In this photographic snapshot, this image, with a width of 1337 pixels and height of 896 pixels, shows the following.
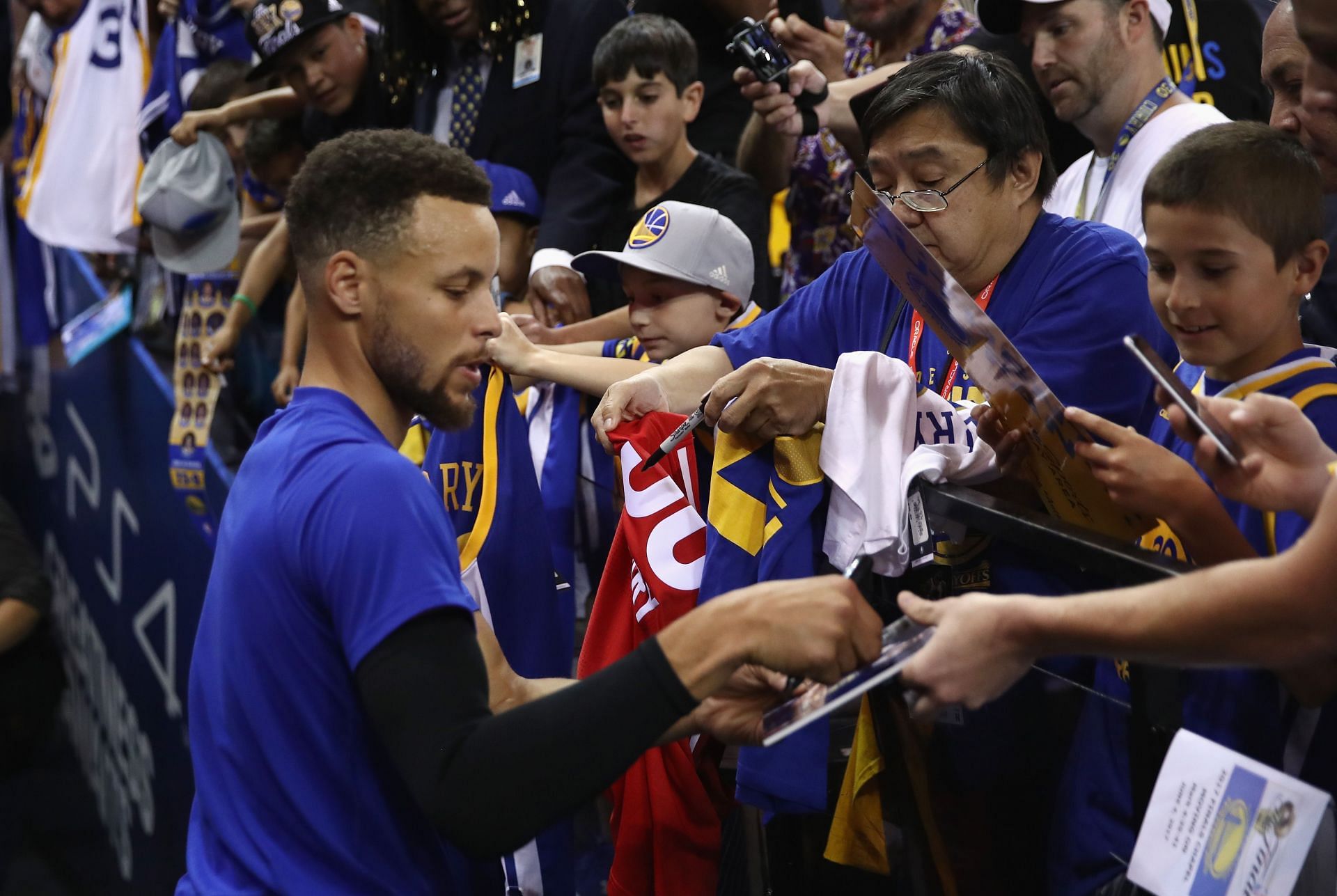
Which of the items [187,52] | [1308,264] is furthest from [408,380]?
[187,52]

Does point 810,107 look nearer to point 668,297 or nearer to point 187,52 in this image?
point 668,297

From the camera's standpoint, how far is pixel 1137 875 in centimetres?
144

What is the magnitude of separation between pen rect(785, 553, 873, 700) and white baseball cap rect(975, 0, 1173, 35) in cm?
176

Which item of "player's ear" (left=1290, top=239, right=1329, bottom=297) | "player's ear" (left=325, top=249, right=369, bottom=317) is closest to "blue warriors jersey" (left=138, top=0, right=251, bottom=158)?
"player's ear" (left=325, top=249, right=369, bottom=317)

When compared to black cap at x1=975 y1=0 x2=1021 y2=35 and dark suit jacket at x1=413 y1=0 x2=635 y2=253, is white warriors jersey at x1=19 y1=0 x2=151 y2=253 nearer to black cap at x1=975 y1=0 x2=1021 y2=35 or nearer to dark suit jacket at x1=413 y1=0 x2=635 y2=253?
dark suit jacket at x1=413 y1=0 x2=635 y2=253

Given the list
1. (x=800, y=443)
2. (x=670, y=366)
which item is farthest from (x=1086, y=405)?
(x=670, y=366)

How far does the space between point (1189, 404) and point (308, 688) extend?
3.46 feet

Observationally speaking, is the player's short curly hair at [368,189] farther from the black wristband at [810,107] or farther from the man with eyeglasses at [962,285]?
the black wristband at [810,107]

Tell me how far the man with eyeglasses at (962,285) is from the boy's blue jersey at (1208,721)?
0.22 m

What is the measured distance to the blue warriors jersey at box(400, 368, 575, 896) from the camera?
2.65 metres

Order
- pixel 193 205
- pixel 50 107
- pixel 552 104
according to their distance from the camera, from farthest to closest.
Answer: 1. pixel 50 107
2. pixel 193 205
3. pixel 552 104

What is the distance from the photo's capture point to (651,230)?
9.98ft

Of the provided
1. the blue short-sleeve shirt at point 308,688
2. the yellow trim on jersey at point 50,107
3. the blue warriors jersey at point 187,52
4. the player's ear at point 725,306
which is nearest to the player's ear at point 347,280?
the blue short-sleeve shirt at point 308,688

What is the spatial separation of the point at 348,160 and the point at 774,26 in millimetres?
1961
